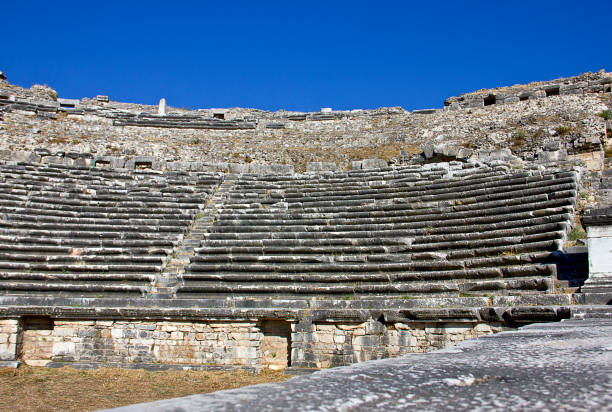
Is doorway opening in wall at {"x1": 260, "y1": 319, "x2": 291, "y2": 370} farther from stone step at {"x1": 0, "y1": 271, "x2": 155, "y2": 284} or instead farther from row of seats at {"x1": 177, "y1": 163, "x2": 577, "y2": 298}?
stone step at {"x1": 0, "y1": 271, "x2": 155, "y2": 284}

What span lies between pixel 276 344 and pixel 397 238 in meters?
3.26

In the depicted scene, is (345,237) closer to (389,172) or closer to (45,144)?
(389,172)

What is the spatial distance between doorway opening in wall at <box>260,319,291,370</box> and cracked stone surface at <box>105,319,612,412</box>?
5950 millimetres

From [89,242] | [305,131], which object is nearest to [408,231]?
[89,242]

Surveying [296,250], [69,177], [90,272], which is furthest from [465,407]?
[69,177]

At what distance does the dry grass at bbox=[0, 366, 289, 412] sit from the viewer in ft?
20.7

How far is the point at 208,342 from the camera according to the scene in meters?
8.45

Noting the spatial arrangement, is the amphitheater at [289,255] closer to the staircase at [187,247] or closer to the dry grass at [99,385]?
the staircase at [187,247]

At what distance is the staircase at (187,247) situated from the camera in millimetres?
9539

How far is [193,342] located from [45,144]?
52.3ft

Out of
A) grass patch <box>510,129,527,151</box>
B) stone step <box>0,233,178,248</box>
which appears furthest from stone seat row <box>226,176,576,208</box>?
grass patch <box>510,129,527,151</box>

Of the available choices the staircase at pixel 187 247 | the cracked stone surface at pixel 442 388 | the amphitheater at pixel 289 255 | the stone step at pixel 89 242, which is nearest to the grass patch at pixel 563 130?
the amphitheater at pixel 289 255

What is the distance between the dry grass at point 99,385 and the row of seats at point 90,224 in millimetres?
1761

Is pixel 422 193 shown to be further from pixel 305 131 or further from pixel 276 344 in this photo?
pixel 305 131
